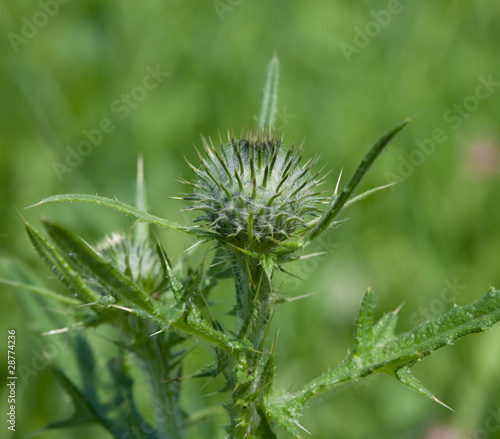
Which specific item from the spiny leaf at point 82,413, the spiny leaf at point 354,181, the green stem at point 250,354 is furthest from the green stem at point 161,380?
the spiny leaf at point 354,181

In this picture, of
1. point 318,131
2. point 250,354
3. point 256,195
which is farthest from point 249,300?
point 318,131

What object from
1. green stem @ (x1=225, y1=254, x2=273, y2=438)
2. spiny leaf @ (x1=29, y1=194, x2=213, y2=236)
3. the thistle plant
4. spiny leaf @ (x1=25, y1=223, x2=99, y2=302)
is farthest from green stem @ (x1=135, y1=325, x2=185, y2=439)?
spiny leaf @ (x1=29, y1=194, x2=213, y2=236)

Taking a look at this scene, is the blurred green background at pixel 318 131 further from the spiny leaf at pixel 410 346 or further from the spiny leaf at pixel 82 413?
the spiny leaf at pixel 410 346

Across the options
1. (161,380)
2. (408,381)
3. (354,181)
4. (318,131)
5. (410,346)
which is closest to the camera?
(354,181)

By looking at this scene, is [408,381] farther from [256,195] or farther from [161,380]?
[161,380]

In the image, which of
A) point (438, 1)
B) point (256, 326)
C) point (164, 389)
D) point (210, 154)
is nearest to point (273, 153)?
point (210, 154)

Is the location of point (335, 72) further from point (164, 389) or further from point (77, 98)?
point (164, 389)

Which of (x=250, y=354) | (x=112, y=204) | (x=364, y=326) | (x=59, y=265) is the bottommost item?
(x=250, y=354)
